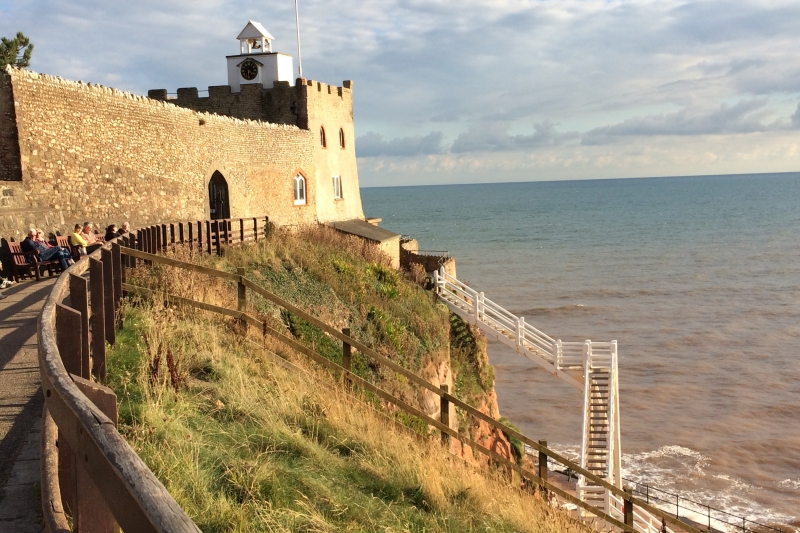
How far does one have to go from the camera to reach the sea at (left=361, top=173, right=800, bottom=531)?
25391 millimetres

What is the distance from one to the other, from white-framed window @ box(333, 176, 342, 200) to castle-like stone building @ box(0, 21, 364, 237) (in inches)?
1.8

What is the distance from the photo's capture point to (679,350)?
1560 inches

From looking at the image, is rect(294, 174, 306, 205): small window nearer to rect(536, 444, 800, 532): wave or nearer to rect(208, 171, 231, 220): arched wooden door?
rect(208, 171, 231, 220): arched wooden door

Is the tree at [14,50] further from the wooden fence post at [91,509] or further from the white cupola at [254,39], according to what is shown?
the wooden fence post at [91,509]

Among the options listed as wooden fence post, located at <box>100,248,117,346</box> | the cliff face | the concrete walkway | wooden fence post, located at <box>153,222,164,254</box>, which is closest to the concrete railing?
the concrete walkway

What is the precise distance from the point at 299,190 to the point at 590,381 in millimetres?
16877

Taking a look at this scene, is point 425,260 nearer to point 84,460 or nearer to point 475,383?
point 475,383

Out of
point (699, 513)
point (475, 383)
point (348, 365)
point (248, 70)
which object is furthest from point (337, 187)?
point (348, 365)

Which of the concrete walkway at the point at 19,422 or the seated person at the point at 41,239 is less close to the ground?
the seated person at the point at 41,239

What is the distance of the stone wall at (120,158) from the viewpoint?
19.1 m

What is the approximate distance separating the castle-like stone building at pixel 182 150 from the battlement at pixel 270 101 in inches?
1.7

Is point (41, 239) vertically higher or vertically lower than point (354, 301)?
higher

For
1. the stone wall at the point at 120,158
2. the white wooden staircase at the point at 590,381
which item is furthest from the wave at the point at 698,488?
the stone wall at the point at 120,158

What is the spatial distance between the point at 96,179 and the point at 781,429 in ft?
79.0
